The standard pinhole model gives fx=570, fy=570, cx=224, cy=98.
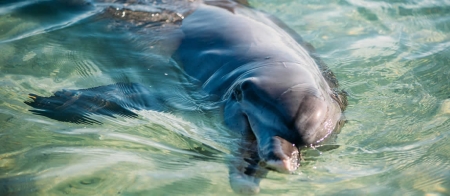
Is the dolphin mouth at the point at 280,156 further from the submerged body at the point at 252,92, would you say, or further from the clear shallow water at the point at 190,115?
the clear shallow water at the point at 190,115

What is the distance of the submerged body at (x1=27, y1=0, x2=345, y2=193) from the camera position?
454 cm

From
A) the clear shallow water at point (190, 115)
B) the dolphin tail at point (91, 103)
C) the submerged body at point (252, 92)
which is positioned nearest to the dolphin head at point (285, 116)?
the submerged body at point (252, 92)

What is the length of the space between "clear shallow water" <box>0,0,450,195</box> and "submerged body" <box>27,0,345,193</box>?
0.60 ft

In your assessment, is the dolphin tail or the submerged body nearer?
the submerged body

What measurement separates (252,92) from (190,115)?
98cm

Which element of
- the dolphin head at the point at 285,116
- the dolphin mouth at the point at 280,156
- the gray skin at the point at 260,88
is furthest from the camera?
the gray skin at the point at 260,88

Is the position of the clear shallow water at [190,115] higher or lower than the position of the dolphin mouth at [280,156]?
lower

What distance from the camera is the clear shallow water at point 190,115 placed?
15.0 ft

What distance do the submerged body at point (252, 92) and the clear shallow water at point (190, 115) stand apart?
181mm

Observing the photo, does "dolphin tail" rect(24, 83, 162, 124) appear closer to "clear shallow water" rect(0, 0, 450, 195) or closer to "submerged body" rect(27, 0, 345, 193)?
"submerged body" rect(27, 0, 345, 193)

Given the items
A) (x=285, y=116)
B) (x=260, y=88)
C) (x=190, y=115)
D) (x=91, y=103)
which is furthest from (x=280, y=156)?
(x=91, y=103)

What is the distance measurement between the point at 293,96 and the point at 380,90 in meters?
2.16

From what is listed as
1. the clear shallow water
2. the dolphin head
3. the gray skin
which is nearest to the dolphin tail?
the clear shallow water

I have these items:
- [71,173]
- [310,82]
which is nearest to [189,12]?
[310,82]
